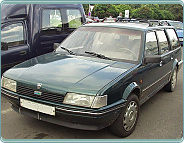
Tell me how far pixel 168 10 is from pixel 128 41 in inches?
1227

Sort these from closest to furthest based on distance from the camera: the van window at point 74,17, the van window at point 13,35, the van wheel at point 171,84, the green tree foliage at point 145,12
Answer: the van window at point 13,35
the van wheel at point 171,84
the van window at point 74,17
the green tree foliage at point 145,12

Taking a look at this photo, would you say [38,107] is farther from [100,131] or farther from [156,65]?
[156,65]

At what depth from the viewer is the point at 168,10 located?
32531 millimetres

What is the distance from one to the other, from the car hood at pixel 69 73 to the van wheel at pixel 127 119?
19.7 inches

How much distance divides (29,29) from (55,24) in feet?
3.04

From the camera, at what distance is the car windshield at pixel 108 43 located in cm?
401

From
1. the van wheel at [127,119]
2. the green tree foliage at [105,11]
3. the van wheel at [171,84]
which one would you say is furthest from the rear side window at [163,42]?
the green tree foliage at [105,11]

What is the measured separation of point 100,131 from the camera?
3.58 metres

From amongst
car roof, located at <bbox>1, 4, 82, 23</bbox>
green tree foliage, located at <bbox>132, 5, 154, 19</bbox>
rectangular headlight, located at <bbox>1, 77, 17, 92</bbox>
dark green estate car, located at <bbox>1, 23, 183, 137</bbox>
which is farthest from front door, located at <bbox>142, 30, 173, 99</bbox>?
green tree foliage, located at <bbox>132, 5, 154, 19</bbox>

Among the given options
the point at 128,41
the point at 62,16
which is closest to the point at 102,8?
the point at 62,16

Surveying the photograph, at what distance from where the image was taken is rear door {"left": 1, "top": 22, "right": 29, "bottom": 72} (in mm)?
4947

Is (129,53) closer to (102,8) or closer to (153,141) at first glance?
(153,141)

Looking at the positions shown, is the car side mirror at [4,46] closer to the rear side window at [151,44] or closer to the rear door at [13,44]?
the rear door at [13,44]

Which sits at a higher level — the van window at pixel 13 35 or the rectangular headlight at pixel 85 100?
the van window at pixel 13 35
